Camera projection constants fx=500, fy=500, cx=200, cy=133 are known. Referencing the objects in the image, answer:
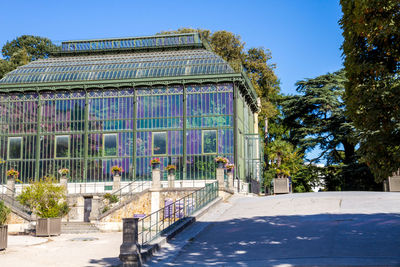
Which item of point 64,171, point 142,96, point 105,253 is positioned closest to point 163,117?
point 142,96

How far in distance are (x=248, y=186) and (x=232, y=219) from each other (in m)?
14.9

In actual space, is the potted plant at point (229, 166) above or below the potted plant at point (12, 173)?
above

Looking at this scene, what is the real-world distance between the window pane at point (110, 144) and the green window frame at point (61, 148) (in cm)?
258

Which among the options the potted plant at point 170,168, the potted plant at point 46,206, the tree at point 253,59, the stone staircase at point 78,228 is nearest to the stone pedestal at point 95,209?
the stone staircase at point 78,228

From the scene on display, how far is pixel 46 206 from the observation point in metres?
23.3

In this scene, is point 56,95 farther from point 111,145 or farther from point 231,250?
point 231,250

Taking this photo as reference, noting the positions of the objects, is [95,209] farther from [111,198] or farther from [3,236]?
[3,236]

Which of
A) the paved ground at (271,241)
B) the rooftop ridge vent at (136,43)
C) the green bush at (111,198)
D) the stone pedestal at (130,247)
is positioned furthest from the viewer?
the rooftop ridge vent at (136,43)

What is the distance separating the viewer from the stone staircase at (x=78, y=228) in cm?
2423

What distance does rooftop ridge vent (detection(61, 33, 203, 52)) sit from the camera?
38.1 metres

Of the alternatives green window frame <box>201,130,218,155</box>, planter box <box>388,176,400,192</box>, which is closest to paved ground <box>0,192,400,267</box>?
planter box <box>388,176,400,192</box>

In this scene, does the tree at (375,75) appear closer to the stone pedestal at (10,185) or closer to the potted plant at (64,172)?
the potted plant at (64,172)

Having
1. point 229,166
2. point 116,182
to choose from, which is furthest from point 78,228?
point 229,166

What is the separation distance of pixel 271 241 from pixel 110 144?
68.0ft
